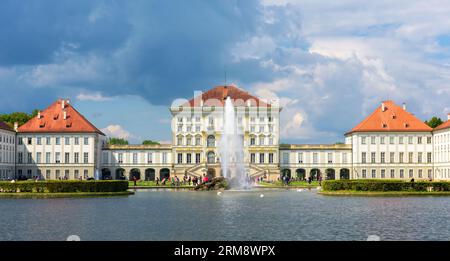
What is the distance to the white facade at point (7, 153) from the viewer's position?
9759cm

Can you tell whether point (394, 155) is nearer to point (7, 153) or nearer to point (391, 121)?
point (391, 121)

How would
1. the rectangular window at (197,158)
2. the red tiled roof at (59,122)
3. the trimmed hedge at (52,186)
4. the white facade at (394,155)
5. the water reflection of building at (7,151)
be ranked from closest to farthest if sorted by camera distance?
the trimmed hedge at (52,186) → the water reflection of building at (7,151) → the red tiled roof at (59,122) → the white facade at (394,155) → the rectangular window at (197,158)

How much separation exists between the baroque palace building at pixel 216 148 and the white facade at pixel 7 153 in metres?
0.14

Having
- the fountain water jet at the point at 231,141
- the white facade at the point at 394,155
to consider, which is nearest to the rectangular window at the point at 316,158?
the white facade at the point at 394,155

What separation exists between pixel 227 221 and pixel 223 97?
82.4 meters

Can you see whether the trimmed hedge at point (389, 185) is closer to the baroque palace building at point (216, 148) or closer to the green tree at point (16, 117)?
the baroque palace building at point (216, 148)

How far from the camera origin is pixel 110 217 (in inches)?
1351

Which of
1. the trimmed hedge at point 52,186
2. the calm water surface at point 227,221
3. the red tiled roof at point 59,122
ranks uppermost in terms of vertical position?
the red tiled roof at point 59,122

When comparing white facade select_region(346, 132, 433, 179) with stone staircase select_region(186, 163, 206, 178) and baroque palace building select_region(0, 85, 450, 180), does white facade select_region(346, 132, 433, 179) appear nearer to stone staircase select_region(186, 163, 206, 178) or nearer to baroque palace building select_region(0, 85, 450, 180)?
baroque palace building select_region(0, 85, 450, 180)

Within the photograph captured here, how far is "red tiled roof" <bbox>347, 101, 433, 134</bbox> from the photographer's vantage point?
351ft
